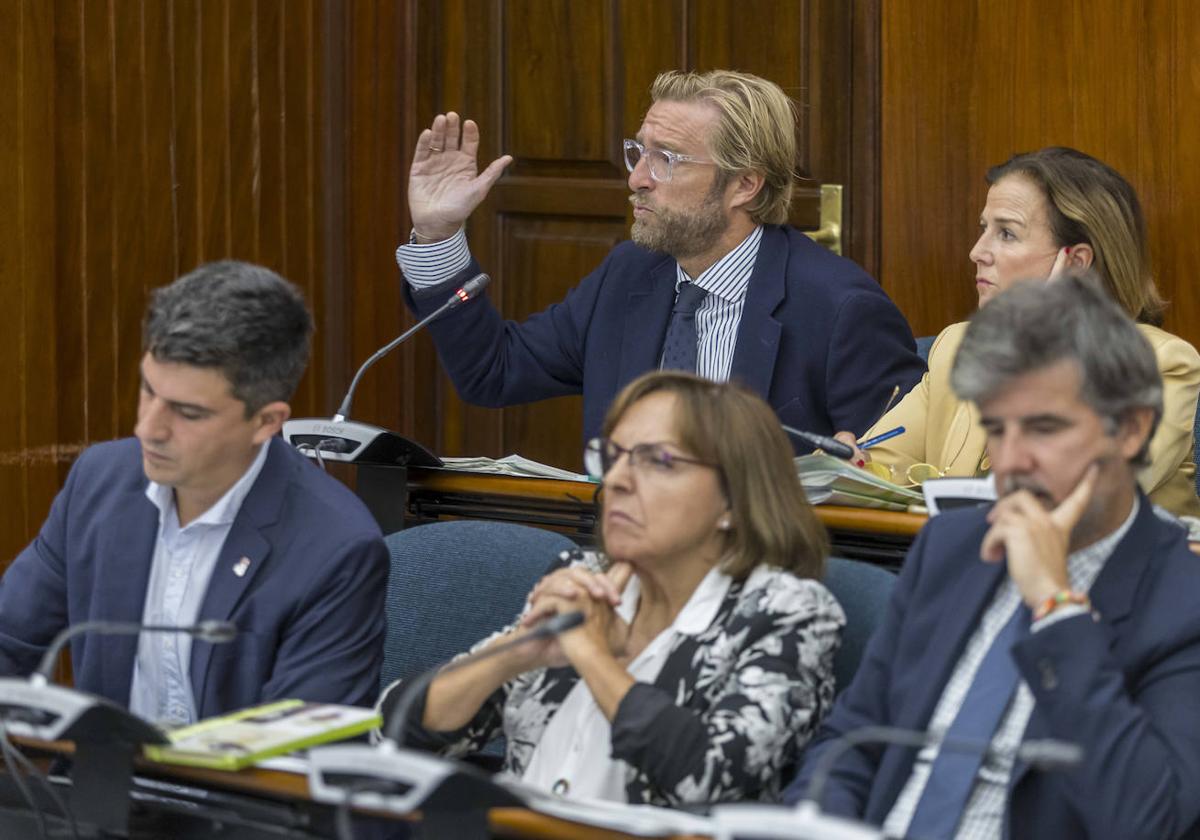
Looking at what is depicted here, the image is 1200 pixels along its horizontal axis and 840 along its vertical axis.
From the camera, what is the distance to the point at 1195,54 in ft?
12.3

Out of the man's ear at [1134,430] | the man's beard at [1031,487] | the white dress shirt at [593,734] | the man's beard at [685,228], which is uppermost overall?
the man's beard at [685,228]

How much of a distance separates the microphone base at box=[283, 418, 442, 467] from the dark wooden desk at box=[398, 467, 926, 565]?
0.17 ft

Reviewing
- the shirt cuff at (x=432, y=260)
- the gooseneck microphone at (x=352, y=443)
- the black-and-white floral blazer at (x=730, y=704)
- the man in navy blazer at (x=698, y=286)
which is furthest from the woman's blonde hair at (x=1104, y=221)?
the black-and-white floral blazer at (x=730, y=704)

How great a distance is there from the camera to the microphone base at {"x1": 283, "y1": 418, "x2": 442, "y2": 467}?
3090 millimetres

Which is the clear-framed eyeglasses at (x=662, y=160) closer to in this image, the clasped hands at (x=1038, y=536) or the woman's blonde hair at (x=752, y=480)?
the woman's blonde hair at (x=752, y=480)

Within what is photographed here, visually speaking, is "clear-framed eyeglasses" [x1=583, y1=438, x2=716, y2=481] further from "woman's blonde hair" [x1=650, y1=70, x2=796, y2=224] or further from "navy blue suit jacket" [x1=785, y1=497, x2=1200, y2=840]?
"woman's blonde hair" [x1=650, y1=70, x2=796, y2=224]

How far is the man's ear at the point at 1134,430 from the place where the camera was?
1862mm

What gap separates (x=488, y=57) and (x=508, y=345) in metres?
1.25

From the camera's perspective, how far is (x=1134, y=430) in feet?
6.14

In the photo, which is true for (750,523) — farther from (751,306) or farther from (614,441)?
(751,306)

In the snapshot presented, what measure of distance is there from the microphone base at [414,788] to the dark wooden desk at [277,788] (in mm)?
16

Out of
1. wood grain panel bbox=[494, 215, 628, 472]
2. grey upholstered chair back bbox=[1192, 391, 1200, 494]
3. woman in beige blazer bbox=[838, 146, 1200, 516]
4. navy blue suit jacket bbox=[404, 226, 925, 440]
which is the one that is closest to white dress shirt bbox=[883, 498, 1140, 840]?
woman in beige blazer bbox=[838, 146, 1200, 516]

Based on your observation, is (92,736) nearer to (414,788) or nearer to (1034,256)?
(414,788)

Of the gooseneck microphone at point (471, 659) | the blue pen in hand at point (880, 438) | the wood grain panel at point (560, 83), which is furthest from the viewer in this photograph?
the wood grain panel at point (560, 83)
